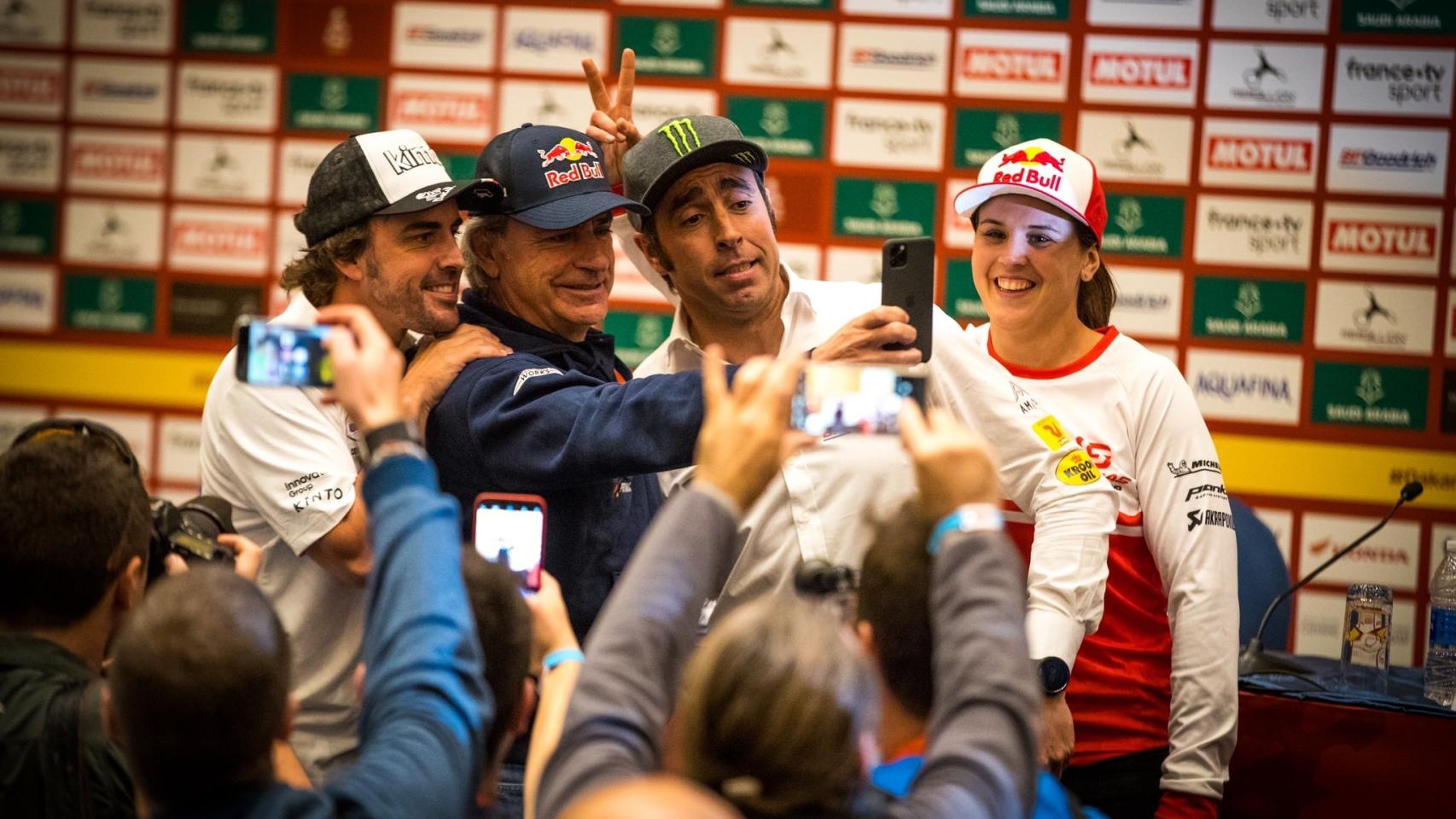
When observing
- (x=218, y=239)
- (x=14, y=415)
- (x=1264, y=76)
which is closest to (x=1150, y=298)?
(x=1264, y=76)

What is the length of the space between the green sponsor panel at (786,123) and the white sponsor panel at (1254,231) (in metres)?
1.53

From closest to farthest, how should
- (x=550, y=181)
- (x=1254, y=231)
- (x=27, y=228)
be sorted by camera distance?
(x=550, y=181) → (x=1254, y=231) → (x=27, y=228)

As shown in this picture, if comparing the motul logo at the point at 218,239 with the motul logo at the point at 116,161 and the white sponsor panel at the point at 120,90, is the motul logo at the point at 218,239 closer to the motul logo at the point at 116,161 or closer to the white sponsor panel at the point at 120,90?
the motul logo at the point at 116,161

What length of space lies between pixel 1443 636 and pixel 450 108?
4.13 metres

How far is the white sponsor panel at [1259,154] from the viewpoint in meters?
5.26

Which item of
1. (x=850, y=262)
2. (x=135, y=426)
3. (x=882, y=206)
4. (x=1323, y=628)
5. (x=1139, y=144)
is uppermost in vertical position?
(x=1139, y=144)

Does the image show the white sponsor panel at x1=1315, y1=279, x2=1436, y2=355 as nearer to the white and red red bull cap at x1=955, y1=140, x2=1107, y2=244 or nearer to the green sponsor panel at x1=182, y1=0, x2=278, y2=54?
the white and red red bull cap at x1=955, y1=140, x2=1107, y2=244

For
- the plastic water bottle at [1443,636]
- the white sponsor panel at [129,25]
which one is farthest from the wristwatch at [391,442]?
the white sponsor panel at [129,25]

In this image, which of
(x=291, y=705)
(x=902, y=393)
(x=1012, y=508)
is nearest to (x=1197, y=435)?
(x=1012, y=508)

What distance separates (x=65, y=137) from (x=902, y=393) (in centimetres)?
530

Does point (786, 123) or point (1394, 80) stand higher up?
point (1394, 80)

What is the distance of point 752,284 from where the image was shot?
8.09ft

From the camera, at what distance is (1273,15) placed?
5246 millimetres

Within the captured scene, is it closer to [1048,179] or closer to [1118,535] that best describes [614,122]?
[1048,179]
